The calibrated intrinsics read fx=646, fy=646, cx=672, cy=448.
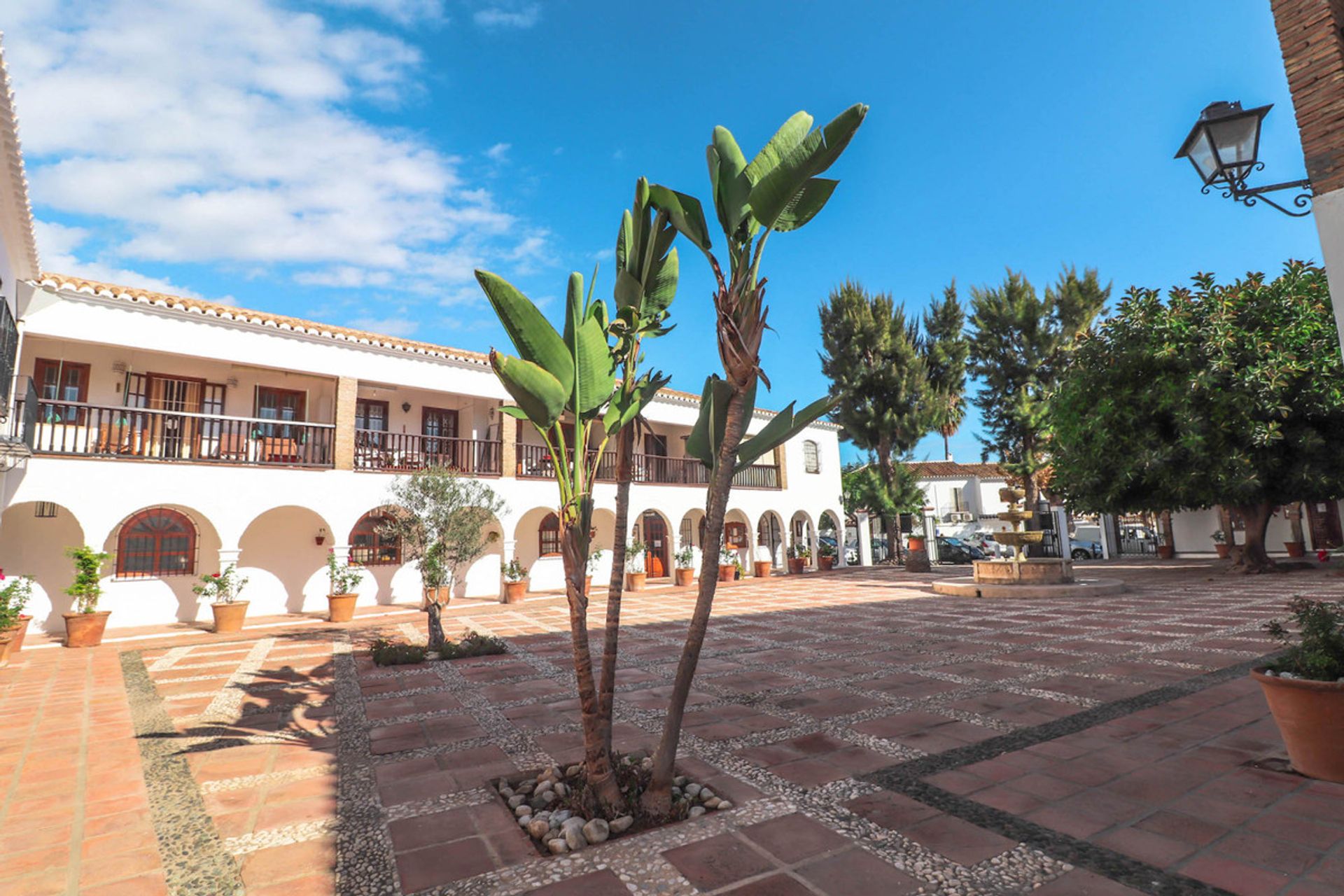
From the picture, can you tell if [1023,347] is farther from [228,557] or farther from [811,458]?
[228,557]

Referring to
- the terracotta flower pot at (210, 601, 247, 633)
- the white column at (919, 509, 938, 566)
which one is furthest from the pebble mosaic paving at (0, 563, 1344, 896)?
the white column at (919, 509, 938, 566)

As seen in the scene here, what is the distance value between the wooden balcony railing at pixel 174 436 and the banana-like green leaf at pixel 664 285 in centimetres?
1143

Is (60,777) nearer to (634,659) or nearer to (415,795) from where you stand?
(415,795)

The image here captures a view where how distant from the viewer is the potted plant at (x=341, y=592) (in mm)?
12591

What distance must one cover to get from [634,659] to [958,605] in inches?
300

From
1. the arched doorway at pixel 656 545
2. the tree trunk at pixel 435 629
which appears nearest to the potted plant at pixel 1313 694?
the tree trunk at pixel 435 629

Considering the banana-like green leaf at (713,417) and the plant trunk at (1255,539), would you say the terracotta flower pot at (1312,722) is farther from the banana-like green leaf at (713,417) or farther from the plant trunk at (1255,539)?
the plant trunk at (1255,539)

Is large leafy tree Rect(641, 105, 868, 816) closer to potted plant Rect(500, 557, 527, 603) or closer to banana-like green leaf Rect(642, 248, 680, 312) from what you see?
banana-like green leaf Rect(642, 248, 680, 312)

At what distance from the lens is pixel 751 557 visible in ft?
73.7

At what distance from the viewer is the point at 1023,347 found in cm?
2788

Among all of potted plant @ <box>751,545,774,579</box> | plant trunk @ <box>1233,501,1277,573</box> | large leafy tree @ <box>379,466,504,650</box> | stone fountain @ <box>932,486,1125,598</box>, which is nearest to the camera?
large leafy tree @ <box>379,466,504,650</box>

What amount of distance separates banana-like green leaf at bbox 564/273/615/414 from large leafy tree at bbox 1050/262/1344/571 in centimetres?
1618

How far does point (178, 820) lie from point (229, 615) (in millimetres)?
9209

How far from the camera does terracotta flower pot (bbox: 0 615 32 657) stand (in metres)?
8.88
